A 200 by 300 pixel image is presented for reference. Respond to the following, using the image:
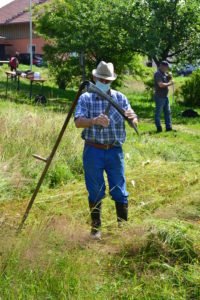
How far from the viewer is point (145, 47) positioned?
16.3m

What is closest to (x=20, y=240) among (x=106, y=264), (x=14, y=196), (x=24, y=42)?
(x=106, y=264)

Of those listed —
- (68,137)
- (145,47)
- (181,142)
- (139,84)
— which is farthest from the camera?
(139,84)

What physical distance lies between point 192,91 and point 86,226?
1444 cm

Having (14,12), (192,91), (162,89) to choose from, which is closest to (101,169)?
(162,89)

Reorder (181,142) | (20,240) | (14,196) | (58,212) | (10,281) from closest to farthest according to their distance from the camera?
(10,281) < (20,240) < (58,212) < (14,196) < (181,142)

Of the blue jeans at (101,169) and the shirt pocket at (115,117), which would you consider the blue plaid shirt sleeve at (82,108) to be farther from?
the blue jeans at (101,169)

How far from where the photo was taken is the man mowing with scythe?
4773 mm

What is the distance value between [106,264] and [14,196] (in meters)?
2.60

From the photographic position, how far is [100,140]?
483 cm

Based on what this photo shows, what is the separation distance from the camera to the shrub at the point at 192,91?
742 inches

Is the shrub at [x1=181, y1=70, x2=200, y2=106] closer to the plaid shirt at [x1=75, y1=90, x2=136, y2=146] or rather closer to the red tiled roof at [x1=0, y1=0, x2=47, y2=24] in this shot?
the plaid shirt at [x1=75, y1=90, x2=136, y2=146]

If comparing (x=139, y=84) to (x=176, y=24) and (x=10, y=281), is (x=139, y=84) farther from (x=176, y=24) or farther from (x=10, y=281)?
(x=10, y=281)

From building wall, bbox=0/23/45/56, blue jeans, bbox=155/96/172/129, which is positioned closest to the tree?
blue jeans, bbox=155/96/172/129

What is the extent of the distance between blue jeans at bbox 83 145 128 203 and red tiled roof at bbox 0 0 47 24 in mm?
47146
